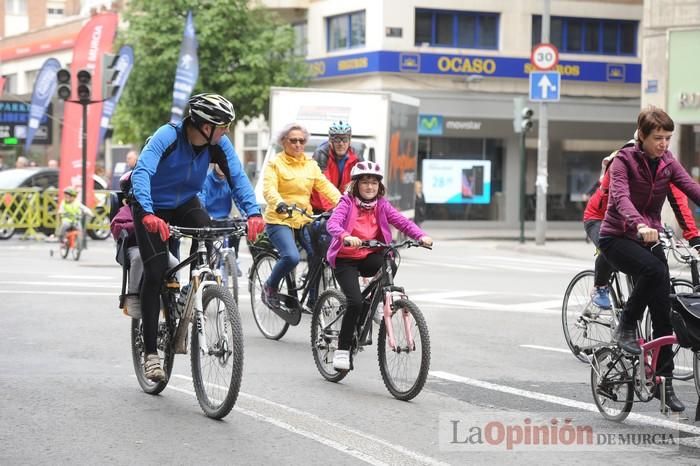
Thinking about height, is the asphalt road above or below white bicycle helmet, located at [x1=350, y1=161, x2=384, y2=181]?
below

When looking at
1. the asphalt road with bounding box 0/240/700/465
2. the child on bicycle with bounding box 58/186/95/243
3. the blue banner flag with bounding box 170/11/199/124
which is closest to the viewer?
the asphalt road with bounding box 0/240/700/465

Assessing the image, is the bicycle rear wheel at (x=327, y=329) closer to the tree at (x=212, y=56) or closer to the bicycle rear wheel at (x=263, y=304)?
the bicycle rear wheel at (x=263, y=304)

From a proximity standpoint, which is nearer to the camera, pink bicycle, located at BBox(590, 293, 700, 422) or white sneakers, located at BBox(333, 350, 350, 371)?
pink bicycle, located at BBox(590, 293, 700, 422)

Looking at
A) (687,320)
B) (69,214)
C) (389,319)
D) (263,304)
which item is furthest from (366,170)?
(69,214)

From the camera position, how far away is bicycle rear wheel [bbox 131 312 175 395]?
8258mm

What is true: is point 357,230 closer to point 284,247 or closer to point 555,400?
point 555,400

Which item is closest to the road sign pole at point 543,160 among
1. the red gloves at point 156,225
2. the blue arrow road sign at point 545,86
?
the blue arrow road sign at point 545,86

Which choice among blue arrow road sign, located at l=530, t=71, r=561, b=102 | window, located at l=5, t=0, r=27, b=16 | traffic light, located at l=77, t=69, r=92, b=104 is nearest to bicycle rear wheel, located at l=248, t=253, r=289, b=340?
traffic light, located at l=77, t=69, r=92, b=104

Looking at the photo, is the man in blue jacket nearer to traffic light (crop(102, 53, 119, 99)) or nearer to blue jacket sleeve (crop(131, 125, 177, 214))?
blue jacket sleeve (crop(131, 125, 177, 214))

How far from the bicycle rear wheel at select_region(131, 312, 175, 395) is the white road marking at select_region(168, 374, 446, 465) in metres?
0.26

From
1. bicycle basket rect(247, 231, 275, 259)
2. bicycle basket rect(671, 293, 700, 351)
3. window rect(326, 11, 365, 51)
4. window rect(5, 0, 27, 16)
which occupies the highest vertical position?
window rect(5, 0, 27, 16)

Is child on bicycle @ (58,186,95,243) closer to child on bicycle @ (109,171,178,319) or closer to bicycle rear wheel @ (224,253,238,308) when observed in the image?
bicycle rear wheel @ (224,253,238,308)

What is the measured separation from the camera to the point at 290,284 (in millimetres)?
11578

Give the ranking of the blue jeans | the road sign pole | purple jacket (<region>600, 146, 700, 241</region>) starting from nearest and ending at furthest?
1. purple jacket (<region>600, 146, 700, 241</region>)
2. the blue jeans
3. the road sign pole
